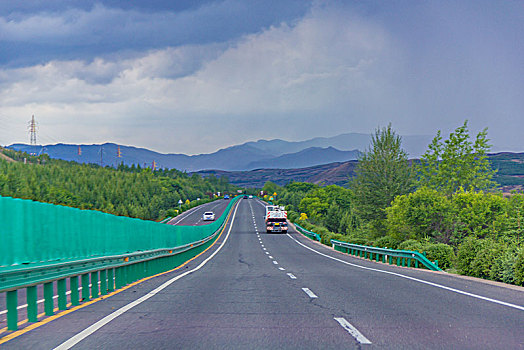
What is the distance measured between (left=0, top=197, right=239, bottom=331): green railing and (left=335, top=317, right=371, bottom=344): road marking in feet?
16.0

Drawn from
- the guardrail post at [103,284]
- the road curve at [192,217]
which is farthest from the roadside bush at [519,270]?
the road curve at [192,217]

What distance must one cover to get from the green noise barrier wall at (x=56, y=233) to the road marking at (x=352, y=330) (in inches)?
207

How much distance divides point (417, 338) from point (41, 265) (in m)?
6.04

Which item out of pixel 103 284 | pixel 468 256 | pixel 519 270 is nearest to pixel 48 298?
pixel 103 284

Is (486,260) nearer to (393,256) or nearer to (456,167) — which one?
(393,256)

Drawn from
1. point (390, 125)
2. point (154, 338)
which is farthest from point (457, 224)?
point (154, 338)

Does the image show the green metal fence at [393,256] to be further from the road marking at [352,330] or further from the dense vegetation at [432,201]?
the road marking at [352,330]

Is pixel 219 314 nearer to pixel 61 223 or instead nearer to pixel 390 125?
pixel 61 223

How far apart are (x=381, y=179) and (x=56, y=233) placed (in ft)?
177

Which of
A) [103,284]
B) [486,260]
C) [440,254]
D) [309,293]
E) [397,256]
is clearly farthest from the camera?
[397,256]

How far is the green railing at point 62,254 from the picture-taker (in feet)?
27.3

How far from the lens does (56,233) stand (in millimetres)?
10211

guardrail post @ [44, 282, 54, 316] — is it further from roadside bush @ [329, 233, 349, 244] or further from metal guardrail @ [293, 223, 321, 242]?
metal guardrail @ [293, 223, 321, 242]

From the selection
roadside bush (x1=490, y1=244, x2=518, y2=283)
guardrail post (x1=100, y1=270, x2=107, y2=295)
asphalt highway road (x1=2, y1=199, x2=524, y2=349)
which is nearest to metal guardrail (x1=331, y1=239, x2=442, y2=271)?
roadside bush (x1=490, y1=244, x2=518, y2=283)
